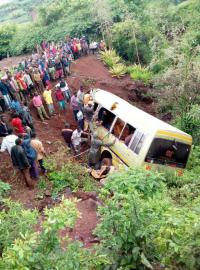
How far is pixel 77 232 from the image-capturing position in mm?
9109

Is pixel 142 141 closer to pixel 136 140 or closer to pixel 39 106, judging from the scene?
pixel 136 140

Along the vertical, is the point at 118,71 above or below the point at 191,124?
below

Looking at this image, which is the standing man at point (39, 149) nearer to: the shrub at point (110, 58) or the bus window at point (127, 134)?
the bus window at point (127, 134)

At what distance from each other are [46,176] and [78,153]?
2.47 meters

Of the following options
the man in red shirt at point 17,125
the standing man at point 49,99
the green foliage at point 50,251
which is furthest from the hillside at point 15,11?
the green foliage at point 50,251

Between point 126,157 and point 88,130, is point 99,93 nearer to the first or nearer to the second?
point 88,130

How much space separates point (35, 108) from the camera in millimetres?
16797

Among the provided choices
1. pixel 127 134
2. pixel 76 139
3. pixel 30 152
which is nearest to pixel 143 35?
pixel 76 139

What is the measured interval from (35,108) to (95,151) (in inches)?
193

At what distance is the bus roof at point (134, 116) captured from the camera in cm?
1123

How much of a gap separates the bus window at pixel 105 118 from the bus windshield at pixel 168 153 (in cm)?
252

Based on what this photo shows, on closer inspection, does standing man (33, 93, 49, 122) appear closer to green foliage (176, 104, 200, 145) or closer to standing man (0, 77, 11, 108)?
standing man (0, 77, 11, 108)

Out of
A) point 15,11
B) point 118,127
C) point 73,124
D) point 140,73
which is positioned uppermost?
point 118,127

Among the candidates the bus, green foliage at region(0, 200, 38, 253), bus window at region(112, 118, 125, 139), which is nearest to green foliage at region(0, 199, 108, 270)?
green foliage at region(0, 200, 38, 253)
